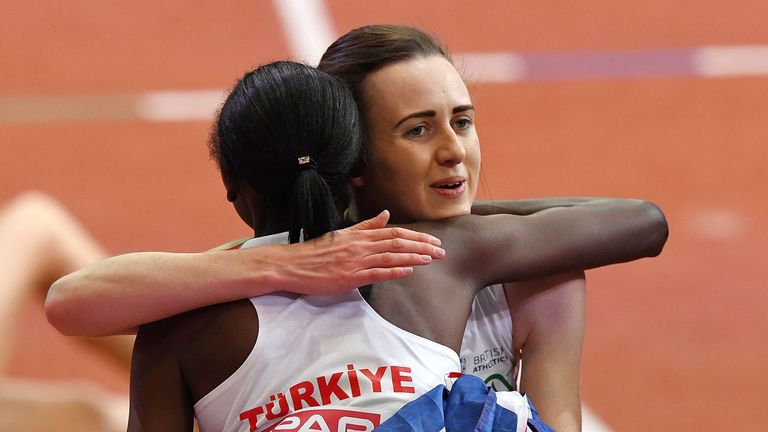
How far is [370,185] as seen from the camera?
2438 millimetres

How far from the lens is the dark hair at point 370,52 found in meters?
2.39

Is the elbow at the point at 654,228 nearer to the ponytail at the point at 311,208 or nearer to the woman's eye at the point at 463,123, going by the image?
the woman's eye at the point at 463,123

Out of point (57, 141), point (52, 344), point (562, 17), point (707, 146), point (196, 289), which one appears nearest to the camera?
point (196, 289)

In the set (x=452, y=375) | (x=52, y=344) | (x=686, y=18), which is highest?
(x=686, y=18)

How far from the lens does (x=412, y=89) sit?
2.35 m

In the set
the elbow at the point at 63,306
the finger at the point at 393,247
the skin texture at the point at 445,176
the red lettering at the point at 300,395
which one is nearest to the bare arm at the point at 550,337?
the skin texture at the point at 445,176

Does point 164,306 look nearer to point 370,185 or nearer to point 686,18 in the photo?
point 370,185

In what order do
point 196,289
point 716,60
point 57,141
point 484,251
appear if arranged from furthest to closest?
1. point 716,60
2. point 57,141
3. point 484,251
4. point 196,289

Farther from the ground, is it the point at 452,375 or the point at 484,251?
the point at 484,251

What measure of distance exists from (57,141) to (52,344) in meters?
1.57

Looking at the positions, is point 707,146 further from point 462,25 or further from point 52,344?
point 52,344

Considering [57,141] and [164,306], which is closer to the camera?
[164,306]

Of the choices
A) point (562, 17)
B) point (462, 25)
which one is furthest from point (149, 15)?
point (562, 17)

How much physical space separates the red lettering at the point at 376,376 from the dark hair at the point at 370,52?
0.54 metres
